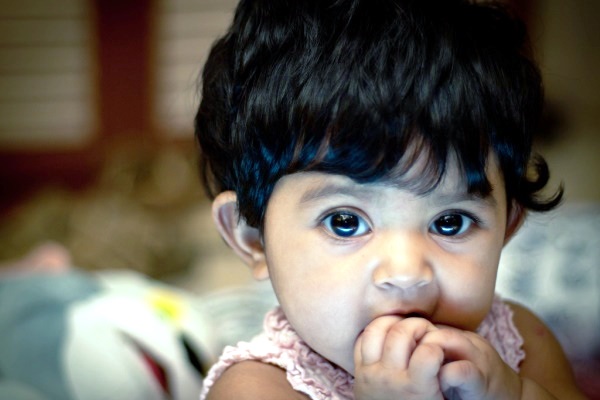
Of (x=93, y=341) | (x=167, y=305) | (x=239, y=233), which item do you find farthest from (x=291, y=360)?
(x=167, y=305)

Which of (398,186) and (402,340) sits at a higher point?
(398,186)

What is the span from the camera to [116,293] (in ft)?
5.95

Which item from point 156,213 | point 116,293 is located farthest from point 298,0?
point 156,213

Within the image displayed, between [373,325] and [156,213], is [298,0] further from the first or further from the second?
[156,213]

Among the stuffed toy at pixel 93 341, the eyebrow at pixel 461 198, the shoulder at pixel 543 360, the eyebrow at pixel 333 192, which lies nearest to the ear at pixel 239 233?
the eyebrow at pixel 333 192

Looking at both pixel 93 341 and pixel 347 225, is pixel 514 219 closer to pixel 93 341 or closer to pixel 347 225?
pixel 347 225

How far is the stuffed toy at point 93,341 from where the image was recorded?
5.11 ft

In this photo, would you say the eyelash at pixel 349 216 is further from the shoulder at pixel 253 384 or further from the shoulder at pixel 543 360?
the shoulder at pixel 543 360

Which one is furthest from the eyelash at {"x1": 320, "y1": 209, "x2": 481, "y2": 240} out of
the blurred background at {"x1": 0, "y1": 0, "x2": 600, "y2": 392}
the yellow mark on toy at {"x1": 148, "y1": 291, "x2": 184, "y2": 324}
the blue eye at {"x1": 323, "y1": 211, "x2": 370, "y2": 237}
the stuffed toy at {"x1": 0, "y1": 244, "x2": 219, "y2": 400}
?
the blurred background at {"x1": 0, "y1": 0, "x2": 600, "y2": 392}

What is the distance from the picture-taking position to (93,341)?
161cm

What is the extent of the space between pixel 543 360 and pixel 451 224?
13.3 inches

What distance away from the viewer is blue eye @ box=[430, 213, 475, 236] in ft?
2.89

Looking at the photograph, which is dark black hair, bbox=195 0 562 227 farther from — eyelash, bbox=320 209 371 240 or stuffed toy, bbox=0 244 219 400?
stuffed toy, bbox=0 244 219 400

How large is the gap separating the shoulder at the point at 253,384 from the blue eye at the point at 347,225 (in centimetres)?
20
